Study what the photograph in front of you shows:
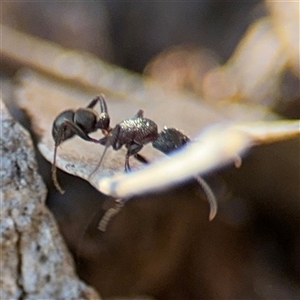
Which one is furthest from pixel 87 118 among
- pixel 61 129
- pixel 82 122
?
pixel 61 129

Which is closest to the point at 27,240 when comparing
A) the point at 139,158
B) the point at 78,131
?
the point at 139,158

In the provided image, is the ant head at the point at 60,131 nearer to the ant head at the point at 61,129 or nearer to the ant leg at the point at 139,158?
the ant head at the point at 61,129

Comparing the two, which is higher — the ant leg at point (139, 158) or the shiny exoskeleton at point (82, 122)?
the ant leg at point (139, 158)

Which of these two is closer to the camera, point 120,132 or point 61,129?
point 61,129

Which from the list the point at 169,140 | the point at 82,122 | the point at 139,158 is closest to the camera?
the point at 139,158

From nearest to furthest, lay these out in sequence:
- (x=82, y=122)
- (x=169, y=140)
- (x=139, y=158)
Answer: (x=139, y=158), (x=169, y=140), (x=82, y=122)

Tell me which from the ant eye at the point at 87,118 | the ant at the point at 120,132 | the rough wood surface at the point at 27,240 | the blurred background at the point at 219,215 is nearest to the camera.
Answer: the rough wood surface at the point at 27,240

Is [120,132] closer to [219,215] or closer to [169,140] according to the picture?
[169,140]

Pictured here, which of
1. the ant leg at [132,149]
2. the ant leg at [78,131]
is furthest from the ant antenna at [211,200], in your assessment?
the ant leg at [78,131]
